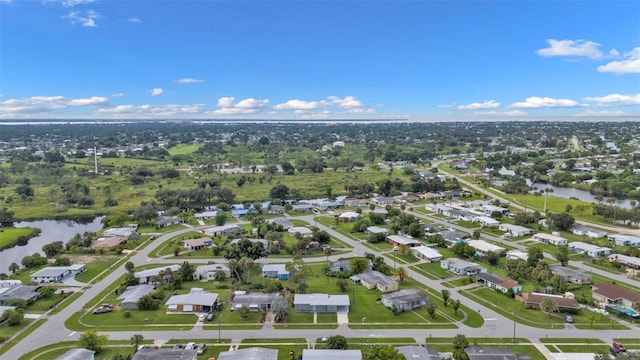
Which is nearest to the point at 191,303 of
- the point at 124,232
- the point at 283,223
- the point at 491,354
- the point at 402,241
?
the point at 491,354

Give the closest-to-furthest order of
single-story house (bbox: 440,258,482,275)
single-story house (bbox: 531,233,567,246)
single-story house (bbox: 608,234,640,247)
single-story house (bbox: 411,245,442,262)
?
single-story house (bbox: 440,258,482,275)
single-story house (bbox: 411,245,442,262)
single-story house (bbox: 608,234,640,247)
single-story house (bbox: 531,233,567,246)

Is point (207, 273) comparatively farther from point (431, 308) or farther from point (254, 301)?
point (431, 308)

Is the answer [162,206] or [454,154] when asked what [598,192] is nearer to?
[454,154]

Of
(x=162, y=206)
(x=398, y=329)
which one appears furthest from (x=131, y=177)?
(x=398, y=329)

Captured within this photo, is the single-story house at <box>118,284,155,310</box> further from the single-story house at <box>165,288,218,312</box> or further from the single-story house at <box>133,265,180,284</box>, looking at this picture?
the single-story house at <box>165,288,218,312</box>

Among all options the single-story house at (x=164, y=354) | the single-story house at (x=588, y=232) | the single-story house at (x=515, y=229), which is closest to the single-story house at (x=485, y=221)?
the single-story house at (x=515, y=229)

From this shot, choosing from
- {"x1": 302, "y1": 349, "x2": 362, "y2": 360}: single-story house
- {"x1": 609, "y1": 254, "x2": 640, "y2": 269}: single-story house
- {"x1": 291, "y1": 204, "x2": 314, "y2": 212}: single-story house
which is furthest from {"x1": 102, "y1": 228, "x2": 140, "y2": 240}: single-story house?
{"x1": 609, "y1": 254, "x2": 640, "y2": 269}: single-story house
